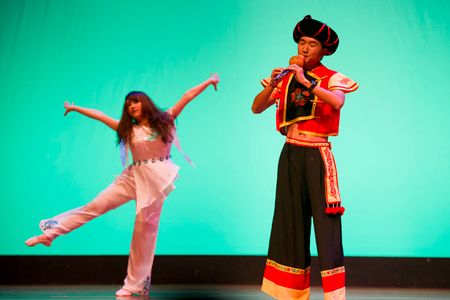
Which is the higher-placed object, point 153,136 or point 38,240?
point 153,136

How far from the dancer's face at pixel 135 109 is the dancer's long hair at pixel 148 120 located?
0.01 metres

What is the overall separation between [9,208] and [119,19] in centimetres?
144

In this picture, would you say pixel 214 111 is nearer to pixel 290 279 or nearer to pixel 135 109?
pixel 135 109

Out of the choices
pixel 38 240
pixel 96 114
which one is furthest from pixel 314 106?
pixel 38 240

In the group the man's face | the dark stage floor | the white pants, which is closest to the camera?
the man's face

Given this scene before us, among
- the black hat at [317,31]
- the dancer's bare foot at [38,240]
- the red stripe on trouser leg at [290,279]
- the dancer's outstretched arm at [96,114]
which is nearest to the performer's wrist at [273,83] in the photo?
the black hat at [317,31]

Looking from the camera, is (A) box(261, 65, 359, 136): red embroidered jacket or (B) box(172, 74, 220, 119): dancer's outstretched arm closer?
(A) box(261, 65, 359, 136): red embroidered jacket

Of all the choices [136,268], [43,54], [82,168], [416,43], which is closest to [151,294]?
[136,268]

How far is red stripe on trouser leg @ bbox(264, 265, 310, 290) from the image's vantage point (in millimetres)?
3311

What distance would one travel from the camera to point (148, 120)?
4.70 m

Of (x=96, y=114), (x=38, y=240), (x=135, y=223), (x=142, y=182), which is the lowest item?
(x=38, y=240)

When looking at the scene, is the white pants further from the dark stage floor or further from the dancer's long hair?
the dancer's long hair

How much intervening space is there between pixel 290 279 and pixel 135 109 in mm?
1776

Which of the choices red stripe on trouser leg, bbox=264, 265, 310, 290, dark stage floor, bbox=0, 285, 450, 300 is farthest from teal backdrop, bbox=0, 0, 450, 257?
red stripe on trouser leg, bbox=264, 265, 310, 290
